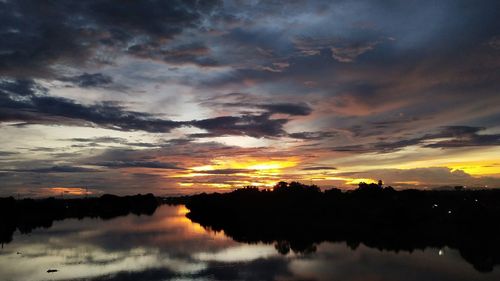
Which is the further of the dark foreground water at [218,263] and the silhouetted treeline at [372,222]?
the silhouetted treeline at [372,222]

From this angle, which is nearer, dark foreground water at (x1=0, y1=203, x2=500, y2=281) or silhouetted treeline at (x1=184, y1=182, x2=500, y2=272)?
dark foreground water at (x1=0, y1=203, x2=500, y2=281)

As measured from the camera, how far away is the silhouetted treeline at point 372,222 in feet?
177

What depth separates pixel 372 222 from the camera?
3024 inches

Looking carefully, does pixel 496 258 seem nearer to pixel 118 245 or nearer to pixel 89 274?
pixel 89 274

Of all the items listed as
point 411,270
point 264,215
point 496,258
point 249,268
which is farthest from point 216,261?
point 264,215

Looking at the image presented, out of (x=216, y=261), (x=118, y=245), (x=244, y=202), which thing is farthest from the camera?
(x=244, y=202)

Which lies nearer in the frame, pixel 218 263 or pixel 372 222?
pixel 218 263

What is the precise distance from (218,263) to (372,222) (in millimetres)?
42886

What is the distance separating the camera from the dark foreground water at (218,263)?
36.0 metres

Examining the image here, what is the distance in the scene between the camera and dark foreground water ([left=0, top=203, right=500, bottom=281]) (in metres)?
36.0

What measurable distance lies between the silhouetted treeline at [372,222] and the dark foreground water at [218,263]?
132 inches

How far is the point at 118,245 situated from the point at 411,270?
37.5 m

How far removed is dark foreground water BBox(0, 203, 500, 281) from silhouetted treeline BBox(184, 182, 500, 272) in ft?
11.0

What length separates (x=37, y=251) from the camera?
52.3 metres
